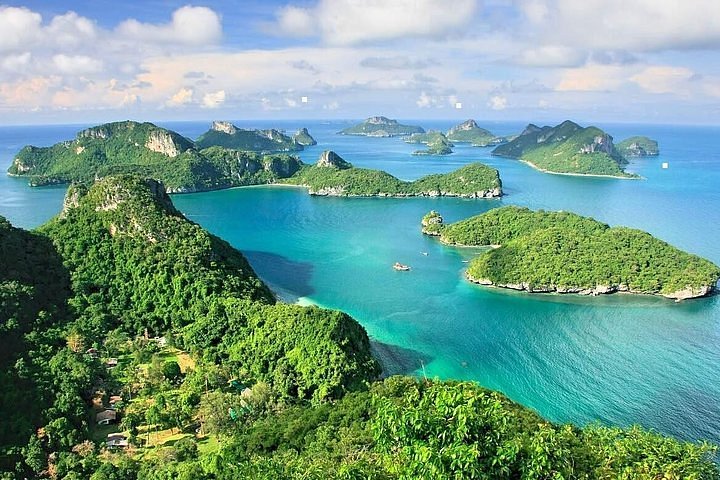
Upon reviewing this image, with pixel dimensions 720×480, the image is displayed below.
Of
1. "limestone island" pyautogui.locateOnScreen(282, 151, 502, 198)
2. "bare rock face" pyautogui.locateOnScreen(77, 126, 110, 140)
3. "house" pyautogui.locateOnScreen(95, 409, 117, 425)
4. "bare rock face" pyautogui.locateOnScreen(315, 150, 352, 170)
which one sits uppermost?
"bare rock face" pyautogui.locateOnScreen(77, 126, 110, 140)

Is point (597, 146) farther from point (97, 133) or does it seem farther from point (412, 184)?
point (97, 133)

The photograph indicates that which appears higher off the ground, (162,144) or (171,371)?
(162,144)

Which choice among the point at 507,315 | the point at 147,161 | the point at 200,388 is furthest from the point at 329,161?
the point at 200,388

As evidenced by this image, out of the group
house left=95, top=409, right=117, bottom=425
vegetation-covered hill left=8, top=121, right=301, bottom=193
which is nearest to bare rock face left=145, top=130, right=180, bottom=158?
vegetation-covered hill left=8, top=121, right=301, bottom=193

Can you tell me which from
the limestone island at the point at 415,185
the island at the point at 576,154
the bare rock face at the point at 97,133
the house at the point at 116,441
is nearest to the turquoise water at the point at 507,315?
the limestone island at the point at 415,185

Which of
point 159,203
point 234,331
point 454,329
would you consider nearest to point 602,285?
point 454,329

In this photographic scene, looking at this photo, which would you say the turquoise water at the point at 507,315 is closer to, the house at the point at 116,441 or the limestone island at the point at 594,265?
the limestone island at the point at 594,265

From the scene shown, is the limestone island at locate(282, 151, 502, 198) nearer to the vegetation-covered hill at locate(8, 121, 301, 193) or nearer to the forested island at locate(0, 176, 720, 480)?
the vegetation-covered hill at locate(8, 121, 301, 193)
